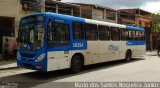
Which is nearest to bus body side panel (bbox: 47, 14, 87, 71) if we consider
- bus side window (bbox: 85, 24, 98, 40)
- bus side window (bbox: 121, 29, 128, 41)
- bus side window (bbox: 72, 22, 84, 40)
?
bus side window (bbox: 72, 22, 84, 40)

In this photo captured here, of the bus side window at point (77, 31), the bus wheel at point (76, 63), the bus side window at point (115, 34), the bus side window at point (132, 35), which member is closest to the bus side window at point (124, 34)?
the bus side window at point (115, 34)

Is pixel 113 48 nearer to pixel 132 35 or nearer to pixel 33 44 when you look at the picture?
pixel 132 35

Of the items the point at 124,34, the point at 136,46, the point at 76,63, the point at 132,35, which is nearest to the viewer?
the point at 76,63

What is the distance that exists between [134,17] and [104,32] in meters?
28.9

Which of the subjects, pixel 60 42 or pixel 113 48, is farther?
pixel 113 48

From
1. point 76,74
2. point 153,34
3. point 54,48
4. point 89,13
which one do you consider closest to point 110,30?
point 76,74

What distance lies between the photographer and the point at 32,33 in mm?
11820

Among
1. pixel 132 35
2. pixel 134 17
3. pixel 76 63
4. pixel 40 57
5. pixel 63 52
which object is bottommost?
pixel 76 63

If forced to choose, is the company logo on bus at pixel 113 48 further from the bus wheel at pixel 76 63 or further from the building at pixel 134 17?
the building at pixel 134 17

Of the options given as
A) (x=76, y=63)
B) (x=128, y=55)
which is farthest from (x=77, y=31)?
(x=128, y=55)

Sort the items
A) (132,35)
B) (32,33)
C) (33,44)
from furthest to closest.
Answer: (132,35), (32,33), (33,44)

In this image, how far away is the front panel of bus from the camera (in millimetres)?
11406

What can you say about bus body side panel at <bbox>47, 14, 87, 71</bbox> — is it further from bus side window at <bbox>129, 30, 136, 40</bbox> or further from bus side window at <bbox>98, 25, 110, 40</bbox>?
bus side window at <bbox>129, 30, 136, 40</bbox>

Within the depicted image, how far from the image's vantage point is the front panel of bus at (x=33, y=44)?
11406 millimetres
